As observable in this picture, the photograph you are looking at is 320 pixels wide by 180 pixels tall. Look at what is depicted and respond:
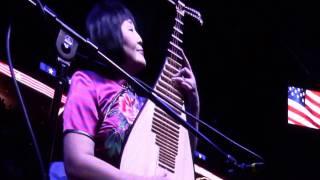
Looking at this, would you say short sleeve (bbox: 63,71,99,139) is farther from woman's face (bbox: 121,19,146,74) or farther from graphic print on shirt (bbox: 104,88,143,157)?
woman's face (bbox: 121,19,146,74)

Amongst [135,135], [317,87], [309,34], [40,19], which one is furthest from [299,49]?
[40,19]

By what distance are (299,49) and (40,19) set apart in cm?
551

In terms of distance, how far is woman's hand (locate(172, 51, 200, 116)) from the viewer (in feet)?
6.24

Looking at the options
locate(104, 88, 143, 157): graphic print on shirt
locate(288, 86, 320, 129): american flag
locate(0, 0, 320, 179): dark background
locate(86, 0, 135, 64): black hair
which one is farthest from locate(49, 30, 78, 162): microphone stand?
locate(288, 86, 320, 129): american flag

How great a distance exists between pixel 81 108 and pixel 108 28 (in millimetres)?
519

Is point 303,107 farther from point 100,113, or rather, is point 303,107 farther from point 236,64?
point 100,113

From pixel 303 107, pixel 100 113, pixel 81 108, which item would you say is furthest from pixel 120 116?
pixel 303 107

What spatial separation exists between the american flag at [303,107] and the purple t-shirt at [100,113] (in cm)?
470

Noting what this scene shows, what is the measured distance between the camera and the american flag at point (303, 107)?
6.07 m

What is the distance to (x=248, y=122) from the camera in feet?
17.5

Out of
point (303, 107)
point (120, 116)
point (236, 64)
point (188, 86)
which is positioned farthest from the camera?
point (303, 107)

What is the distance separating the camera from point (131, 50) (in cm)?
196

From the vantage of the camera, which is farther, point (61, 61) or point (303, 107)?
point (303, 107)

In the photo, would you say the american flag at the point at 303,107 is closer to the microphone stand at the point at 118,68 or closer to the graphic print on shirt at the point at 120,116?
the graphic print on shirt at the point at 120,116
